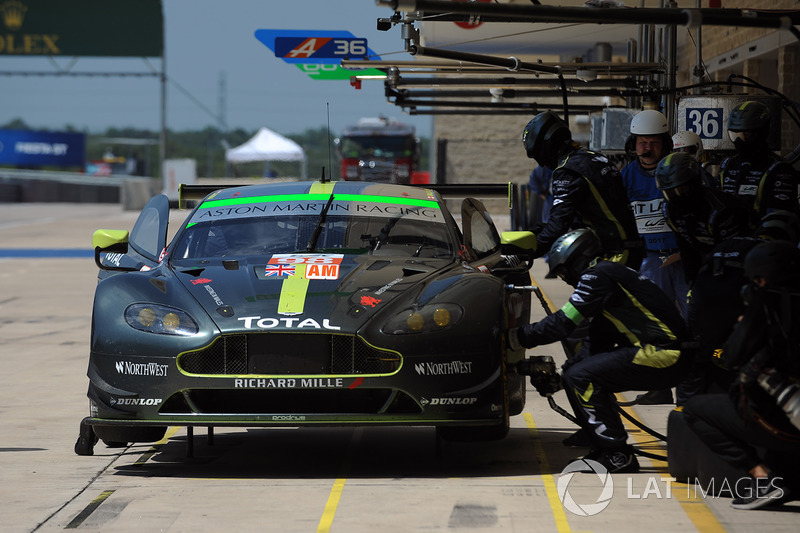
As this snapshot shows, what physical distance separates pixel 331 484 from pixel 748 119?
3.37 m

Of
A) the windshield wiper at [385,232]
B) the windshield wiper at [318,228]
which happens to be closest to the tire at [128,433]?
the windshield wiper at [318,228]

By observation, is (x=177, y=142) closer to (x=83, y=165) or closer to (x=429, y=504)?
(x=83, y=165)

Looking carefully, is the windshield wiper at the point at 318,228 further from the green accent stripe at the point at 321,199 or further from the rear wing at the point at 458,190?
the rear wing at the point at 458,190

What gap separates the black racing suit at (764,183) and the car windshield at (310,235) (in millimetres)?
1749

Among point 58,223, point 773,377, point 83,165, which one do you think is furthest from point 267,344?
point 83,165

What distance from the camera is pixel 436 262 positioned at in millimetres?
6762

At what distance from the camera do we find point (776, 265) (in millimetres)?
5039

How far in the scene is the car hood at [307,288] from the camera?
5797mm

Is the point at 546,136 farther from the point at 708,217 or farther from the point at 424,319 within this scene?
the point at 424,319

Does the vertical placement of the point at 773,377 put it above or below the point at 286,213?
below

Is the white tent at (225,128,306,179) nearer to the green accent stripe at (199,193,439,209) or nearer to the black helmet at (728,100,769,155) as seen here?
the green accent stripe at (199,193,439,209)

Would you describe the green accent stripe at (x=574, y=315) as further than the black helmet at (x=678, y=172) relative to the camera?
No

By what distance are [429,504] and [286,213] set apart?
2.39 meters

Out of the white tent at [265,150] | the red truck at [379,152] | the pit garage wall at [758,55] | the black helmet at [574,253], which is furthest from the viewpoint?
the white tent at [265,150]
